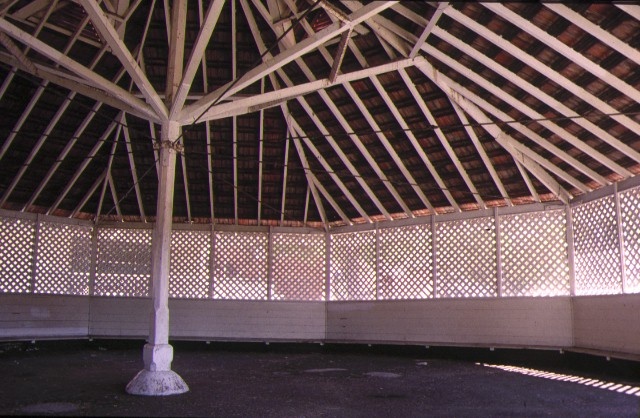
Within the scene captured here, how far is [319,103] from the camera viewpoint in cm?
1091

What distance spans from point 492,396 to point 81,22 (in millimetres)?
7432

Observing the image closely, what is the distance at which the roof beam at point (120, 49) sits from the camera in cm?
642

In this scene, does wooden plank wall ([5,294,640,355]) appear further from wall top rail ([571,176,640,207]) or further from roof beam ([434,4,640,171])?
roof beam ([434,4,640,171])

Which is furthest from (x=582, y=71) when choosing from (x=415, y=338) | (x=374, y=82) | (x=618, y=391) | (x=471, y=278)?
(x=415, y=338)

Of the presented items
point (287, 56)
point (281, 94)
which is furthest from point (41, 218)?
point (287, 56)

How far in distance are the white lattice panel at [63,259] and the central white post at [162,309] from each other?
652 centimetres

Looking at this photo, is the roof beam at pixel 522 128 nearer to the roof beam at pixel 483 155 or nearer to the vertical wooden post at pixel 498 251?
the roof beam at pixel 483 155

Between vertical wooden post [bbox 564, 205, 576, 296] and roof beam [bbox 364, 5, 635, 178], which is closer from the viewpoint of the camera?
roof beam [bbox 364, 5, 635, 178]

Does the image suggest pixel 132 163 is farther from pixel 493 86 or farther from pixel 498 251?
pixel 498 251

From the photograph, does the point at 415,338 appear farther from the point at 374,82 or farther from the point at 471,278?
the point at 374,82

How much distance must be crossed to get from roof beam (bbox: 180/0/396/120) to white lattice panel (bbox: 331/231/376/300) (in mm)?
6468

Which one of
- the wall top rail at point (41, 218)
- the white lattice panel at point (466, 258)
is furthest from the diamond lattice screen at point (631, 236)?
the wall top rail at point (41, 218)

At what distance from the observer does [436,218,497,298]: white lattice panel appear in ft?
38.4

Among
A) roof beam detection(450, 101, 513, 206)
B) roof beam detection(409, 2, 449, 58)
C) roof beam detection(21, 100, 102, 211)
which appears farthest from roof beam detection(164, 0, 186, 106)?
roof beam detection(450, 101, 513, 206)
